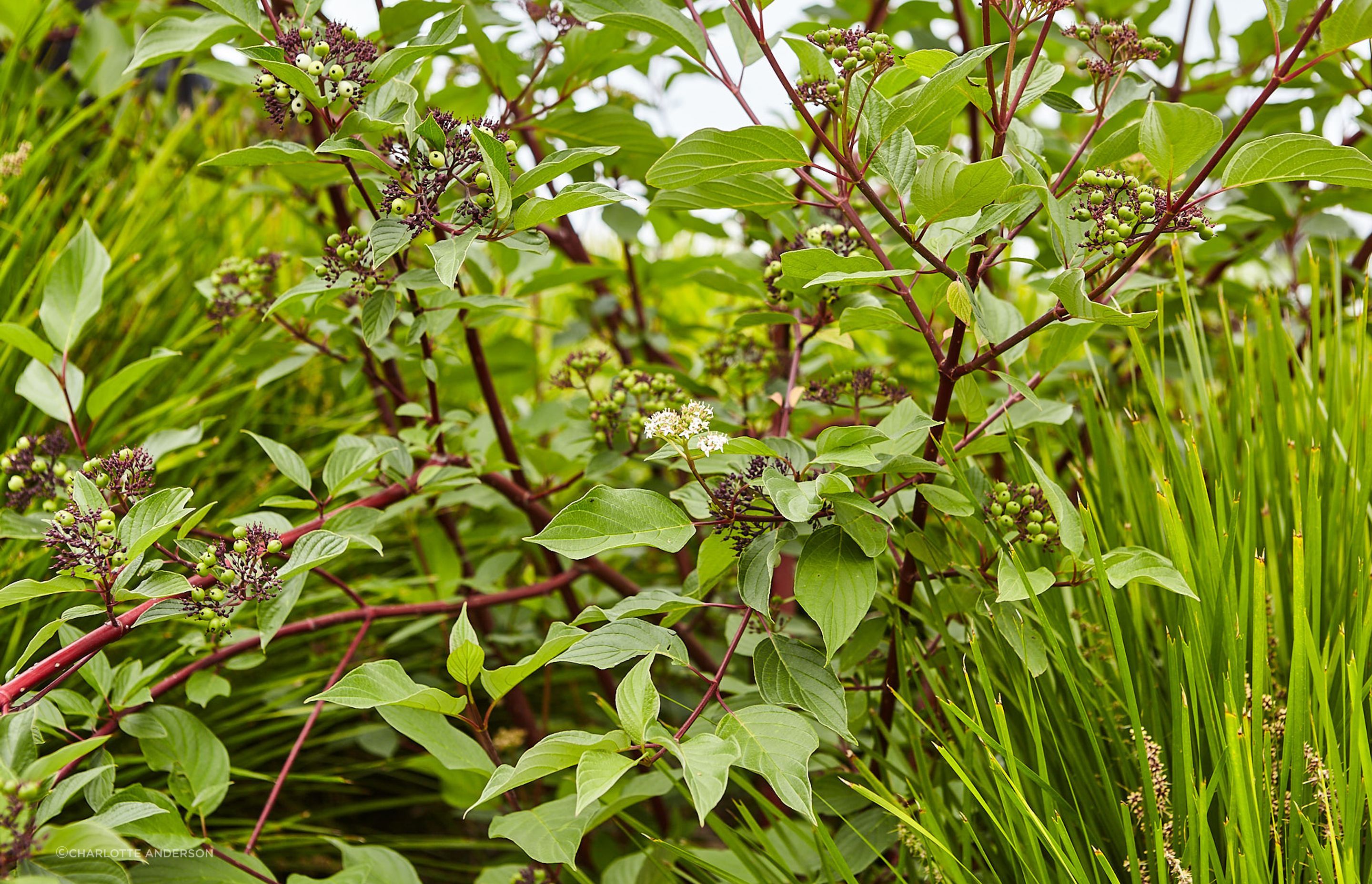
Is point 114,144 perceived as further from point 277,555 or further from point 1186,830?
point 1186,830

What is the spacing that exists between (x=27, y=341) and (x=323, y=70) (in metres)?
0.41

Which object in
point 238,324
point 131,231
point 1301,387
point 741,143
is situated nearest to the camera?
point 741,143

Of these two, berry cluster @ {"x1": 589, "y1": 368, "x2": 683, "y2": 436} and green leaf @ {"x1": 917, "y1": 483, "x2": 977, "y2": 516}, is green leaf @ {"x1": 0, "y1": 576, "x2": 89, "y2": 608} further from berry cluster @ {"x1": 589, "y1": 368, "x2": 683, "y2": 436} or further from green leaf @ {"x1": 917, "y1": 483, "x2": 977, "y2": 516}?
green leaf @ {"x1": 917, "y1": 483, "x2": 977, "y2": 516}

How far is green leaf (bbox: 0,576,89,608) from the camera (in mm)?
623

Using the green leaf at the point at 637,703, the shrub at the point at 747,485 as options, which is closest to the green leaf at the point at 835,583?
the shrub at the point at 747,485

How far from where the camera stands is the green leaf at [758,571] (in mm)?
641

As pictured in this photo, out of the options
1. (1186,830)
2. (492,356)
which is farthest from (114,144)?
(1186,830)

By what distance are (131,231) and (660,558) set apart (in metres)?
1.00

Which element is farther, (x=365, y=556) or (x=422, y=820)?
(x=422, y=820)

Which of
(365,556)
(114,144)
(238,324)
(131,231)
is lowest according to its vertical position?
(365,556)

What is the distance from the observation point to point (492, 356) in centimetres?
Answer: 132

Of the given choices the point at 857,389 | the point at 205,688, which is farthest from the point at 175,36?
the point at 857,389

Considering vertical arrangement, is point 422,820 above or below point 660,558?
below

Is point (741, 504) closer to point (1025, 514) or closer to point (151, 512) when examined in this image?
point (1025, 514)
